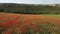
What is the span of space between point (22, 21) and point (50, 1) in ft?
3.06

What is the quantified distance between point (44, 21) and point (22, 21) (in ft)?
0.35

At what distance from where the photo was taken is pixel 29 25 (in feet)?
1.73

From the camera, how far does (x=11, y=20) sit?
0.56 meters

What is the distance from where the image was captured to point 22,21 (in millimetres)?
550

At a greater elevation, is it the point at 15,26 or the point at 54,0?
the point at 15,26

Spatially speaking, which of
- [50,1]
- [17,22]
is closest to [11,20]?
[17,22]

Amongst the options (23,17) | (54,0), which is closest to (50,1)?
(54,0)

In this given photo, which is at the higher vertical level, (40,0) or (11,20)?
(11,20)

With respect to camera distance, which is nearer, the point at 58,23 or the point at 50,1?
the point at 58,23

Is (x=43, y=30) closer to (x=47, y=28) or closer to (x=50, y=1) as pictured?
(x=47, y=28)

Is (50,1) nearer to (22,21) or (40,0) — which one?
(40,0)

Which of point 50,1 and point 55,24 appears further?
point 50,1

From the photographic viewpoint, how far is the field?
1.67 ft

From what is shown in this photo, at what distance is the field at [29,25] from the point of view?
508 millimetres
